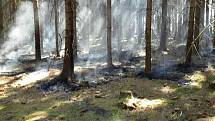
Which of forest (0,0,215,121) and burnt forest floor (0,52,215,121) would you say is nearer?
burnt forest floor (0,52,215,121)

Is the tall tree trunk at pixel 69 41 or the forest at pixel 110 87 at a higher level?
the tall tree trunk at pixel 69 41

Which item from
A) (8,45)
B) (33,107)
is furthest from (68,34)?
(8,45)

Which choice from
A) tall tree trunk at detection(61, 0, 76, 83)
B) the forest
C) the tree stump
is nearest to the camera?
the forest

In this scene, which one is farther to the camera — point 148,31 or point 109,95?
point 148,31

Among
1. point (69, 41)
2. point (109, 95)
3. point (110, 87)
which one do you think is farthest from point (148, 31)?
point (109, 95)

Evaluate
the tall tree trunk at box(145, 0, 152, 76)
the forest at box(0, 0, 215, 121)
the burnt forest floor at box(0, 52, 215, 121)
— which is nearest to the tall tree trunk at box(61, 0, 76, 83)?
the forest at box(0, 0, 215, 121)

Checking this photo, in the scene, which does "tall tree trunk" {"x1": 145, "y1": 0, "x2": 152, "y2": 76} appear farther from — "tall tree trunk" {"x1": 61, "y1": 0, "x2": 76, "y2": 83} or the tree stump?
the tree stump

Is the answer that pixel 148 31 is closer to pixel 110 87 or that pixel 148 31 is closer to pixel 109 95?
pixel 110 87

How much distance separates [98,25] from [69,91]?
47.9m

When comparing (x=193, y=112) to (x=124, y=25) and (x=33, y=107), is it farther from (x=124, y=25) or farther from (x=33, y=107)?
(x=124, y=25)

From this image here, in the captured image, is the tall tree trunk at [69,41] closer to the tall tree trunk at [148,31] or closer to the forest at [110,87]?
the forest at [110,87]

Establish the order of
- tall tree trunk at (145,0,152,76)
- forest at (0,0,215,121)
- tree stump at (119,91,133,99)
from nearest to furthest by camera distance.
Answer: forest at (0,0,215,121), tree stump at (119,91,133,99), tall tree trunk at (145,0,152,76)

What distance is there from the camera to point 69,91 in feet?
56.6

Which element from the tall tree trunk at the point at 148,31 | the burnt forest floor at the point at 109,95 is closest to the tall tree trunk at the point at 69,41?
the burnt forest floor at the point at 109,95
